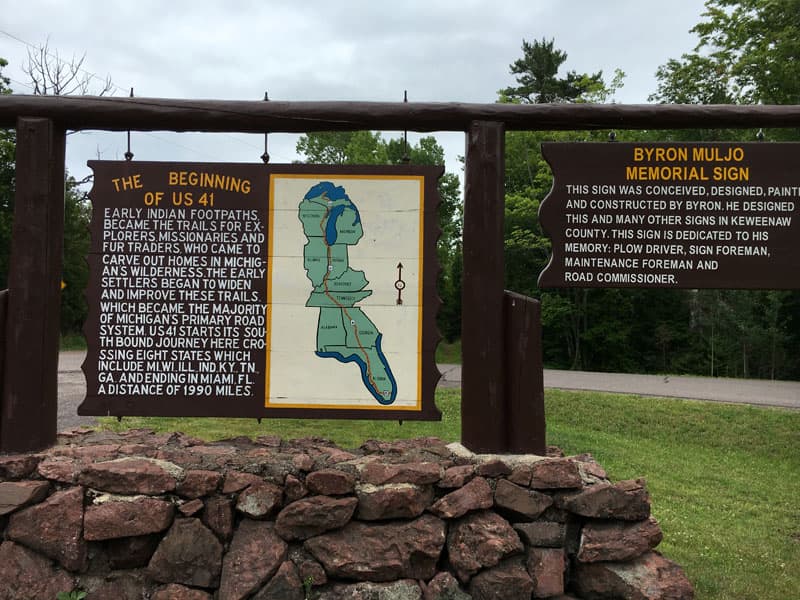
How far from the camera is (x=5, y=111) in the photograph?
4074 millimetres

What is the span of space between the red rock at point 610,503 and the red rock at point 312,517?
1414mm

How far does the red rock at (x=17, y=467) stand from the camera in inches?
149

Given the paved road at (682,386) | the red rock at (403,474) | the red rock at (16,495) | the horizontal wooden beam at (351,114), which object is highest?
the horizontal wooden beam at (351,114)

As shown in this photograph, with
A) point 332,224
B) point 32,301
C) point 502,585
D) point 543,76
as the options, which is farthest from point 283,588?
point 543,76

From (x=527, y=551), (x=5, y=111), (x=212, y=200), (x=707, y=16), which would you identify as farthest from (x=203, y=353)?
(x=707, y=16)

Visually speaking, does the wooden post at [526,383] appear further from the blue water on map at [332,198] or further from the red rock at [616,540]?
the blue water on map at [332,198]

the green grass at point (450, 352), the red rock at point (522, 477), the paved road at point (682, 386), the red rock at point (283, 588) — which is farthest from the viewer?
the green grass at point (450, 352)

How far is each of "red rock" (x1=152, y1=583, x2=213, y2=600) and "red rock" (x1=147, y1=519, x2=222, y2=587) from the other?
0.12 ft

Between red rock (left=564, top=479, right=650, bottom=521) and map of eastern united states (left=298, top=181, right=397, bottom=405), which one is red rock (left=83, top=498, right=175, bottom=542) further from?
red rock (left=564, top=479, right=650, bottom=521)

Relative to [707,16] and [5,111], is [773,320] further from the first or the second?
[5,111]

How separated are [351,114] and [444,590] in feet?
10.4

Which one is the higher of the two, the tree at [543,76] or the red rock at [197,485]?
the tree at [543,76]

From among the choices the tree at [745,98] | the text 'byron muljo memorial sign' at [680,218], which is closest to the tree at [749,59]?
the tree at [745,98]

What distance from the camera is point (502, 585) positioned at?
3652 millimetres
